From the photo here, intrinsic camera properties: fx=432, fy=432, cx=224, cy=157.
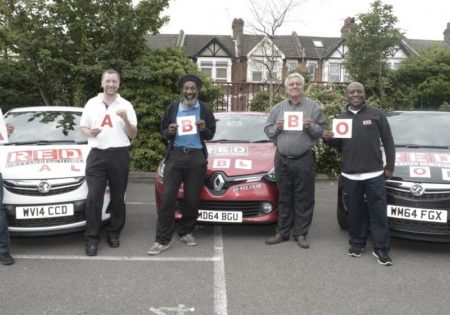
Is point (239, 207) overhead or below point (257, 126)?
below

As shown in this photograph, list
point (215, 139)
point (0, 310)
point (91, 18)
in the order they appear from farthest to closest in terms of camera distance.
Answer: point (91, 18)
point (215, 139)
point (0, 310)

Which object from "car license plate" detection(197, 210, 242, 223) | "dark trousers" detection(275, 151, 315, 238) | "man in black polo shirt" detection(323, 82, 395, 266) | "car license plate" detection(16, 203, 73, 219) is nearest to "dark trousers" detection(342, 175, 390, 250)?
"man in black polo shirt" detection(323, 82, 395, 266)

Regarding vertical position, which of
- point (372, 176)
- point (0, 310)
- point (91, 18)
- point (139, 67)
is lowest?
point (0, 310)

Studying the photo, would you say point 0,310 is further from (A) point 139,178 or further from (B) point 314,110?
(A) point 139,178

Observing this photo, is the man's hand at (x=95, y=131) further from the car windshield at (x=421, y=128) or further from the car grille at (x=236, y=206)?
the car windshield at (x=421, y=128)

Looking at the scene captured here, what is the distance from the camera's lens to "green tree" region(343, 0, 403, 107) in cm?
1673

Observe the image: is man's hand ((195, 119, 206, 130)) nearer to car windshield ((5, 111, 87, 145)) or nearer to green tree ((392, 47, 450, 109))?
car windshield ((5, 111, 87, 145))

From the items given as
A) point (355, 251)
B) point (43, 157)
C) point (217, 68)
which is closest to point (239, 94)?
point (43, 157)

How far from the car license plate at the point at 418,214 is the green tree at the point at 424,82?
10456 millimetres

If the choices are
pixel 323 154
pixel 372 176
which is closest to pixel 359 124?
pixel 372 176

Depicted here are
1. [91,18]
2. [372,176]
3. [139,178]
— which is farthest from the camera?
[91,18]

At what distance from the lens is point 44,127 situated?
18.9 ft

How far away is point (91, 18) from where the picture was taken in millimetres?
10016

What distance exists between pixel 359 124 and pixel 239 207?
5.23ft
